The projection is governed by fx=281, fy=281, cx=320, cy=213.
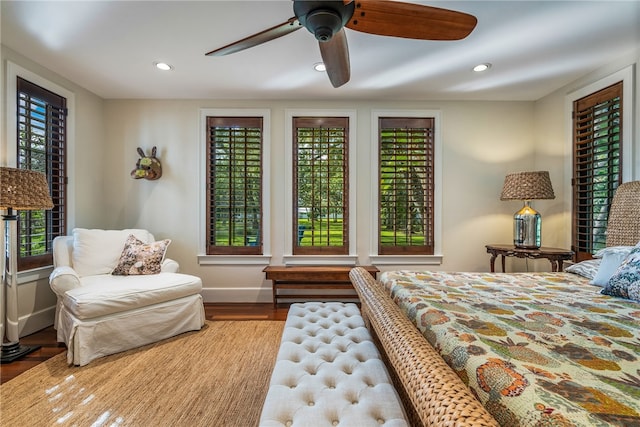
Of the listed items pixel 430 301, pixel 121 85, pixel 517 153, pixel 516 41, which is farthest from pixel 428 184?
pixel 121 85

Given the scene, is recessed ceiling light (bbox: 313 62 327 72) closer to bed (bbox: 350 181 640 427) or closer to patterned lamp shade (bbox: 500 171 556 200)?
bed (bbox: 350 181 640 427)

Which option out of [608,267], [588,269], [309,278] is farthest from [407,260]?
[608,267]

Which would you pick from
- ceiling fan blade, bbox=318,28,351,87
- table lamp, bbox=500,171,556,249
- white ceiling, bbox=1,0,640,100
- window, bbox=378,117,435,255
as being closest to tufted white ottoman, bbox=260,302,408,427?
ceiling fan blade, bbox=318,28,351,87

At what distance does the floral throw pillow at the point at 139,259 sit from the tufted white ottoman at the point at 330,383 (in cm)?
185

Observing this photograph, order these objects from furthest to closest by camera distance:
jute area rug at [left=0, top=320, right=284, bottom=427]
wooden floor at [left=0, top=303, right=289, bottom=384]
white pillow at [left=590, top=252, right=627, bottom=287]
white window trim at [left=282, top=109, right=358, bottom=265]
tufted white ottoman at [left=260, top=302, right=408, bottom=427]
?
white window trim at [left=282, top=109, right=358, bottom=265] → wooden floor at [left=0, top=303, right=289, bottom=384] → white pillow at [left=590, top=252, right=627, bottom=287] → jute area rug at [left=0, top=320, right=284, bottom=427] → tufted white ottoman at [left=260, top=302, right=408, bottom=427]

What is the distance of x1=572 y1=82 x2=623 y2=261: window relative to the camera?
2545mm

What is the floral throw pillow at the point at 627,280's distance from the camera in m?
1.46

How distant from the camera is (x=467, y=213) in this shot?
11.5ft

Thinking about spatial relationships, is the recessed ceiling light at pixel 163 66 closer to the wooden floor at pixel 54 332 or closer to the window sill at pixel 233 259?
the window sill at pixel 233 259

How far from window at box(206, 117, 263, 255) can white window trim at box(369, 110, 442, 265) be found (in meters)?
1.40

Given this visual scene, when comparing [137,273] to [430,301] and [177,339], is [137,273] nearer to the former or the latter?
[177,339]

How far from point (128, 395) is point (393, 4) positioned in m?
2.67

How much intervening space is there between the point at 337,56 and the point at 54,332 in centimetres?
348

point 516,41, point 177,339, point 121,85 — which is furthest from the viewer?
point 121,85
